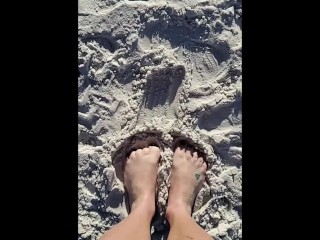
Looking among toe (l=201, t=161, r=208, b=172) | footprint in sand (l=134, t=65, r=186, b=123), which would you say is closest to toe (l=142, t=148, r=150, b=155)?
footprint in sand (l=134, t=65, r=186, b=123)

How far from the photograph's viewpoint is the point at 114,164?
6.60 feet

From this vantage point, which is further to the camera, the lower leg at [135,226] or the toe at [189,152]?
the toe at [189,152]

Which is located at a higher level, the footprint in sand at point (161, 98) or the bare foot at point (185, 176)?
the footprint in sand at point (161, 98)

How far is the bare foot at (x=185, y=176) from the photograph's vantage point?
198cm

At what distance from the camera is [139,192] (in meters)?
1.98

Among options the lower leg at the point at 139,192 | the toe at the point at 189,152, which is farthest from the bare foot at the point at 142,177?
the toe at the point at 189,152

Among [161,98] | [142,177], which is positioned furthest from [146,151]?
[161,98]

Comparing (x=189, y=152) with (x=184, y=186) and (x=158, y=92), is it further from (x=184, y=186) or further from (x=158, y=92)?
(x=158, y=92)

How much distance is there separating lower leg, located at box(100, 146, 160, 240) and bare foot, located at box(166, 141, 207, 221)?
0.22ft

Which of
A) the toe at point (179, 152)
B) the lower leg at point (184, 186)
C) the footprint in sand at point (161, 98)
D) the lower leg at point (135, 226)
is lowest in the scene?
the lower leg at point (135, 226)

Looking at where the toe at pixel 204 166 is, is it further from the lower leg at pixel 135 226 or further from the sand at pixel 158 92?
the lower leg at pixel 135 226

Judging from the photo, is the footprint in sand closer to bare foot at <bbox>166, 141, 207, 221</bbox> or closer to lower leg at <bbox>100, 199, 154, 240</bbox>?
bare foot at <bbox>166, 141, 207, 221</bbox>

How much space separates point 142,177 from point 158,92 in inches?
12.2

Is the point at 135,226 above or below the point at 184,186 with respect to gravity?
below
